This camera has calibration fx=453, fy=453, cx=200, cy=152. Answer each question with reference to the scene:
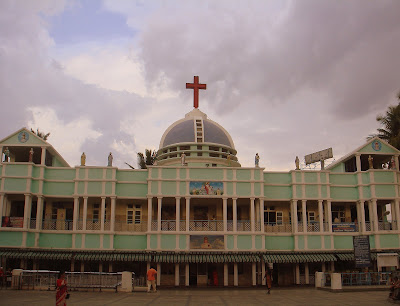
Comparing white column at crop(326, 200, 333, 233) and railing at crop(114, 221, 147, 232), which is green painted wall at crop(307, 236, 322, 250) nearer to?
white column at crop(326, 200, 333, 233)

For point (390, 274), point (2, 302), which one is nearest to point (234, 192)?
point (390, 274)

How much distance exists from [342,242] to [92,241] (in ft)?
63.6

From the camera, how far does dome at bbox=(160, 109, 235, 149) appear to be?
136 ft

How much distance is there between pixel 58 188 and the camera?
35094mm

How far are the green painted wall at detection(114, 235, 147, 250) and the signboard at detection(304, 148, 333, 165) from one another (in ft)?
53.4

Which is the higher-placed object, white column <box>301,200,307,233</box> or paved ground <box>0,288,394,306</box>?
white column <box>301,200,307,233</box>

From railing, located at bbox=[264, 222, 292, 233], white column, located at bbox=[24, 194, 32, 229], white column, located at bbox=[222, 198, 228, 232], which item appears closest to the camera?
white column, located at bbox=[24, 194, 32, 229]

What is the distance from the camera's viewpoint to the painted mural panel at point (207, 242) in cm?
3403

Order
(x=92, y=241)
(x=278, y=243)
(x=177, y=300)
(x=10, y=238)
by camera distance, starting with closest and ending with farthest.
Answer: (x=177, y=300) → (x=10, y=238) → (x=92, y=241) → (x=278, y=243)

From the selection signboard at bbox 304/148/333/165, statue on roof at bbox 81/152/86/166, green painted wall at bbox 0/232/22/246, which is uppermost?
signboard at bbox 304/148/333/165

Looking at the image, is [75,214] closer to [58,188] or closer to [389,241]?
[58,188]

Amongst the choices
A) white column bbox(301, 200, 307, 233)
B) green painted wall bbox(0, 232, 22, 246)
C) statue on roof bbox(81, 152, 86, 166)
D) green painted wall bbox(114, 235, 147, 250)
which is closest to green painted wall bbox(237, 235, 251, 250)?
white column bbox(301, 200, 307, 233)

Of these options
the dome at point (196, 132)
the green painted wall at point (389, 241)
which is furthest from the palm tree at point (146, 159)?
the green painted wall at point (389, 241)

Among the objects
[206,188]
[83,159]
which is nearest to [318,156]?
[206,188]
